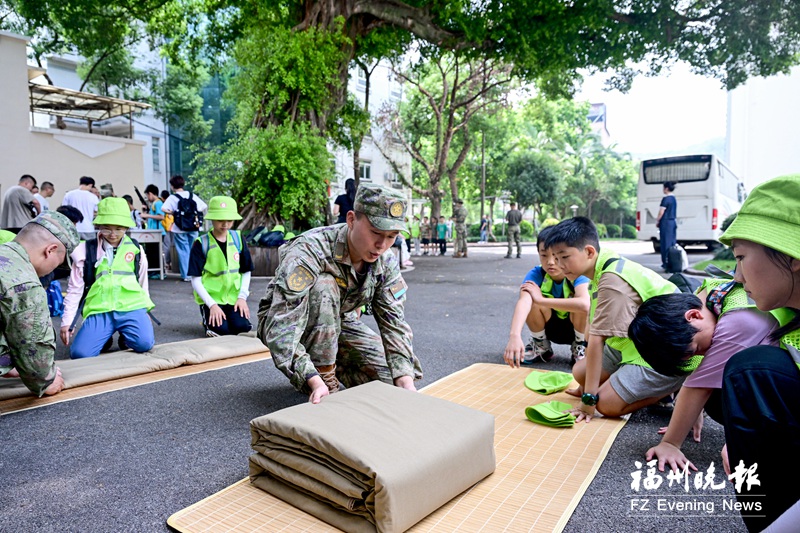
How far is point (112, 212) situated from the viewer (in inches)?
155

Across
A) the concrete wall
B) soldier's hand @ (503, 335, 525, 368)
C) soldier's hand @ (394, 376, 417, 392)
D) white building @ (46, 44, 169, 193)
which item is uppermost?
white building @ (46, 44, 169, 193)

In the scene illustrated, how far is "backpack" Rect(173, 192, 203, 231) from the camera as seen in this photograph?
864 centimetres

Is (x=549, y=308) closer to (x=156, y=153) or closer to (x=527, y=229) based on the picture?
(x=156, y=153)

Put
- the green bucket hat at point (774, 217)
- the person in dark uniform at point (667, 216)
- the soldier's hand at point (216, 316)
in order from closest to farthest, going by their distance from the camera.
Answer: the green bucket hat at point (774, 217) < the soldier's hand at point (216, 316) < the person in dark uniform at point (667, 216)

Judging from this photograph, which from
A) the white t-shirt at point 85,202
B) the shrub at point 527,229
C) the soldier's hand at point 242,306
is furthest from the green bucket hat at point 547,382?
the shrub at point 527,229

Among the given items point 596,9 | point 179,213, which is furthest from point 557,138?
point 179,213

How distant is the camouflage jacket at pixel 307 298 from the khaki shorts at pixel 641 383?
1.00 metres

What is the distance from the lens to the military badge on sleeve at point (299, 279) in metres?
2.52

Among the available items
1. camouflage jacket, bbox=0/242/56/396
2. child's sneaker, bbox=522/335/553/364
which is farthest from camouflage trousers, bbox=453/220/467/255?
camouflage jacket, bbox=0/242/56/396

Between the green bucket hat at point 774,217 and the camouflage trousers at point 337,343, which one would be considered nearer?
the green bucket hat at point 774,217

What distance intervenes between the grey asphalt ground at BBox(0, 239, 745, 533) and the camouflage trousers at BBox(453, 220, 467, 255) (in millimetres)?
11862

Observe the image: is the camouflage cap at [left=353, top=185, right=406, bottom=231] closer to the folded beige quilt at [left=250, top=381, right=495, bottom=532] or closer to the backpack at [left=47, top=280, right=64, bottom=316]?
the folded beige quilt at [left=250, top=381, right=495, bottom=532]

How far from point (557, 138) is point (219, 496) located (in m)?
37.4

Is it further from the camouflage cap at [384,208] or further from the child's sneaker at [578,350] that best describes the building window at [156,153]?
the camouflage cap at [384,208]
